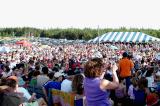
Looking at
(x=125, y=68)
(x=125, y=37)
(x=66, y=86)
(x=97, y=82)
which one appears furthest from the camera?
(x=125, y=37)

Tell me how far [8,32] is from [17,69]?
434 ft

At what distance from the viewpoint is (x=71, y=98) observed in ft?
22.6

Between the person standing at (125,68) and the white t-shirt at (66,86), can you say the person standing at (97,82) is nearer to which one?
the white t-shirt at (66,86)

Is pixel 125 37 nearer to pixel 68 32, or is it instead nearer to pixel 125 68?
pixel 125 68

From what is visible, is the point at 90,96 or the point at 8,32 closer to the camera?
the point at 90,96

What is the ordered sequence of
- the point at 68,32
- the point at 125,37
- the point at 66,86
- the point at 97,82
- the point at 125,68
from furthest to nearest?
the point at 68,32 < the point at 125,37 < the point at 125,68 < the point at 66,86 < the point at 97,82

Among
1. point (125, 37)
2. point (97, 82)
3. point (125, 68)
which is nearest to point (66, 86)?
point (97, 82)

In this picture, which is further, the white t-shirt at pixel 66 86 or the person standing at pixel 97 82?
the white t-shirt at pixel 66 86

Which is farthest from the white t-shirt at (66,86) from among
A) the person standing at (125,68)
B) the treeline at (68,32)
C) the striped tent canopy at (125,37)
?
the treeline at (68,32)

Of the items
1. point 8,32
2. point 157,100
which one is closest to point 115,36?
point 157,100

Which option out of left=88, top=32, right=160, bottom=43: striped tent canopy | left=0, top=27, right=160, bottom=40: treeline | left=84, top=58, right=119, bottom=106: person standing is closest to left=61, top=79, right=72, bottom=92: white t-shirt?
left=84, top=58, right=119, bottom=106: person standing

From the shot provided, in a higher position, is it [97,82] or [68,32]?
[97,82]

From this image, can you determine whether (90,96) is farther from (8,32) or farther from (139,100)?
(8,32)

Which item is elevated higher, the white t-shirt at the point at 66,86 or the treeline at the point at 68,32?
the white t-shirt at the point at 66,86
